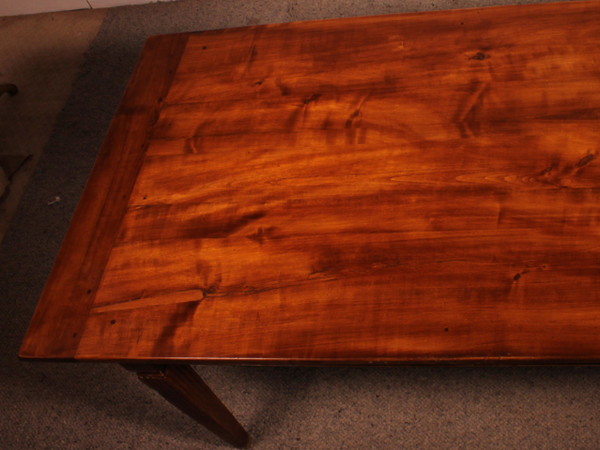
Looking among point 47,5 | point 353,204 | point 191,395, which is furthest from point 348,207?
point 47,5

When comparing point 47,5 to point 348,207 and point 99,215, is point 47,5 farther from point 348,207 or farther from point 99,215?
point 348,207

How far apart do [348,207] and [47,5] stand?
1811mm

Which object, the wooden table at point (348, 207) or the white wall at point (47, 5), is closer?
the wooden table at point (348, 207)

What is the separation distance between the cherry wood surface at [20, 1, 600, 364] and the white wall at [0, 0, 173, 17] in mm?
1152

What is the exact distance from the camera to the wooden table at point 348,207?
0.65 metres

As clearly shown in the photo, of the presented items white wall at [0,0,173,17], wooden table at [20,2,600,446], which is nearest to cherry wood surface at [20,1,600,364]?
wooden table at [20,2,600,446]

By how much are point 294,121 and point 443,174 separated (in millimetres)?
270

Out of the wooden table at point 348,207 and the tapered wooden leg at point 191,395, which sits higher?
the wooden table at point 348,207

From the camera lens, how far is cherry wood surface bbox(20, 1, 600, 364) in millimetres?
650

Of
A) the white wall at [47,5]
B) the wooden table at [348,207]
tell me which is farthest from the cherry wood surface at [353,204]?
the white wall at [47,5]

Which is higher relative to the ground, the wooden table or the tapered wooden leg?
the wooden table

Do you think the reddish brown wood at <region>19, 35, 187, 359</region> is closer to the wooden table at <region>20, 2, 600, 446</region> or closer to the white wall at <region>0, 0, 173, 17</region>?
the wooden table at <region>20, 2, 600, 446</region>

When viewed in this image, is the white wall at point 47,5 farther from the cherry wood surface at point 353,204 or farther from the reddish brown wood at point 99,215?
the cherry wood surface at point 353,204

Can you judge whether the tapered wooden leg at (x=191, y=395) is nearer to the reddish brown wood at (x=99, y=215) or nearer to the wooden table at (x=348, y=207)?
the wooden table at (x=348, y=207)
